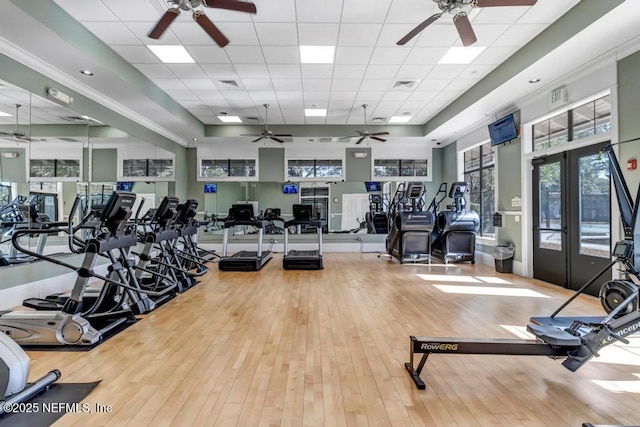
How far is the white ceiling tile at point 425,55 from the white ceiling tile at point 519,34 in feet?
2.65

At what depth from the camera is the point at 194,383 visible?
7.68 feet

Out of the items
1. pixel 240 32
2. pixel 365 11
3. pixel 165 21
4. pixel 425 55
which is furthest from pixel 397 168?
pixel 165 21

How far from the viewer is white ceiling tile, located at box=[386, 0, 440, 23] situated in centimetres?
401

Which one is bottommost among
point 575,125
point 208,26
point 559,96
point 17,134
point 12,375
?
point 12,375

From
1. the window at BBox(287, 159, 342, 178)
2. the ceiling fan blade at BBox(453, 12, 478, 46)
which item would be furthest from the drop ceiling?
the window at BBox(287, 159, 342, 178)

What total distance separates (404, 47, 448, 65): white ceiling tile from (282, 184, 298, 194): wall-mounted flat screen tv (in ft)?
18.1

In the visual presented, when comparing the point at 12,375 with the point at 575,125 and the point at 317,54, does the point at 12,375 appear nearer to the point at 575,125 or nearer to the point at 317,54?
the point at 317,54

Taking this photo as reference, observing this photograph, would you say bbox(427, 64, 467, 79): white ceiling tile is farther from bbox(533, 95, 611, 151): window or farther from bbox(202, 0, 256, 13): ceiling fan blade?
bbox(202, 0, 256, 13): ceiling fan blade

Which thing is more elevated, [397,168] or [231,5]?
[231,5]

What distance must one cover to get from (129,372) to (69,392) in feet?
1.25

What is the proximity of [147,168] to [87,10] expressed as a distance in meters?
4.44

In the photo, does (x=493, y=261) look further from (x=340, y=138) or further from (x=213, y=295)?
(x=213, y=295)

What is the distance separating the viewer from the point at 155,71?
5.84 m

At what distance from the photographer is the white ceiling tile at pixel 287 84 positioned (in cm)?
630
